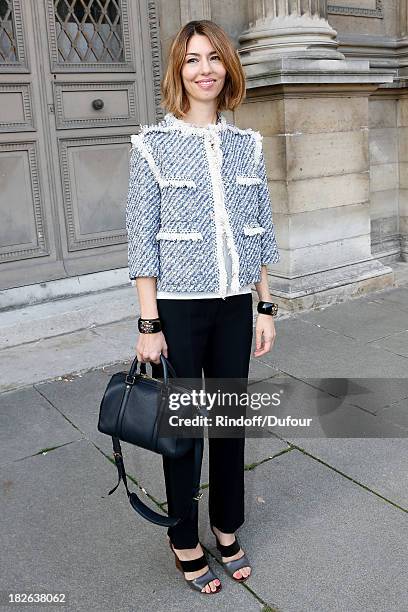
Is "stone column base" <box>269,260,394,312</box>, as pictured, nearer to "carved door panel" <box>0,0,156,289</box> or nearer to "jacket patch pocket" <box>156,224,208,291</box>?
"carved door panel" <box>0,0,156,289</box>

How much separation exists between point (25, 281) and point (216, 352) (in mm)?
3942

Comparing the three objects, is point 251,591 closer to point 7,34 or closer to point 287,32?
point 7,34

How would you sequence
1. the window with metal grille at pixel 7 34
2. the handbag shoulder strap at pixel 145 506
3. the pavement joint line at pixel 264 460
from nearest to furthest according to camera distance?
the handbag shoulder strap at pixel 145 506
the pavement joint line at pixel 264 460
the window with metal grille at pixel 7 34

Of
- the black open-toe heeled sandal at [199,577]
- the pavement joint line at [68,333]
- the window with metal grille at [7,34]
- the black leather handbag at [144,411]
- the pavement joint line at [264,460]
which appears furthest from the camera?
the window with metal grille at [7,34]

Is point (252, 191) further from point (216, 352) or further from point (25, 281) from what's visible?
point (25, 281)

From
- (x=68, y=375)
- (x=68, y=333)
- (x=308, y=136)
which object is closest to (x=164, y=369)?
(x=68, y=375)

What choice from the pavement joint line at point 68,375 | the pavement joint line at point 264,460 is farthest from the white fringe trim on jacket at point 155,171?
the pavement joint line at point 68,375

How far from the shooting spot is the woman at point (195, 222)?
2471mm

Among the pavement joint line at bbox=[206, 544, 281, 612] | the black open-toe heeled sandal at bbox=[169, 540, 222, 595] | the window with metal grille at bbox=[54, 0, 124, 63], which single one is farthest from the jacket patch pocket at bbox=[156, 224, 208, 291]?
the window with metal grille at bbox=[54, 0, 124, 63]

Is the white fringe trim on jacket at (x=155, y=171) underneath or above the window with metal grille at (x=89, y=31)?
underneath

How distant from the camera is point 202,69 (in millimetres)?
2447

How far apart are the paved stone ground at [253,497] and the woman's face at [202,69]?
1879mm

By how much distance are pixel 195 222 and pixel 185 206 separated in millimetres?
66

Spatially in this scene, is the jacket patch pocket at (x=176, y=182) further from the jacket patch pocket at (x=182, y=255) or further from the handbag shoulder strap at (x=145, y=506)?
the handbag shoulder strap at (x=145, y=506)
